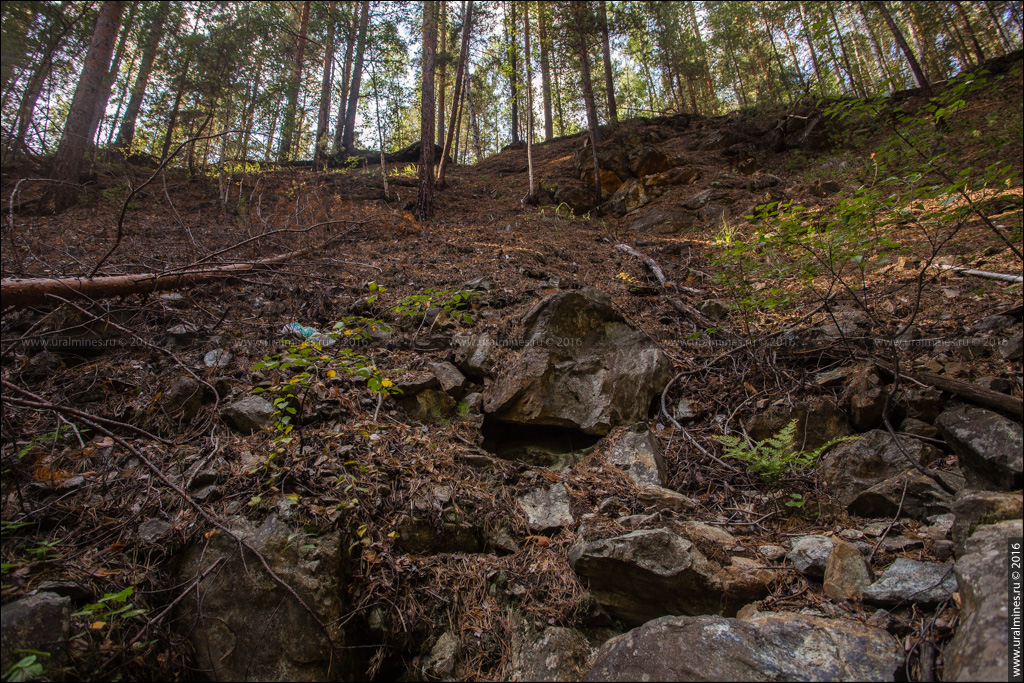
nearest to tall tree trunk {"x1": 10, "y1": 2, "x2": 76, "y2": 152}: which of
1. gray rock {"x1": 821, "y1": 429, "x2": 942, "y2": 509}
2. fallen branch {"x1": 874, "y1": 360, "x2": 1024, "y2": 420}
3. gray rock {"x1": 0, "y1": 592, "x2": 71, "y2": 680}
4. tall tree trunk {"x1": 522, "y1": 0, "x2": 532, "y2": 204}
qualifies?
gray rock {"x1": 0, "y1": 592, "x2": 71, "y2": 680}

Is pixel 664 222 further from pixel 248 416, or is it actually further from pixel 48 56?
pixel 48 56

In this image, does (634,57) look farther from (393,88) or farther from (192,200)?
(192,200)

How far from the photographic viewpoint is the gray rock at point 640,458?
327 cm

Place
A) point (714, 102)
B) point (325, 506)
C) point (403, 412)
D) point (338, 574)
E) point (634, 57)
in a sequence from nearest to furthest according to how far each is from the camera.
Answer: point (338, 574) < point (325, 506) < point (403, 412) < point (634, 57) < point (714, 102)

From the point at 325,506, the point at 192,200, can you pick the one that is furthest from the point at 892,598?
the point at 192,200

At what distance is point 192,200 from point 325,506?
1121cm

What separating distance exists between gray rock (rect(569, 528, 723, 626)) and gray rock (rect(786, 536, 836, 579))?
471 millimetres

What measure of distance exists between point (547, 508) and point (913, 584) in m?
2.02

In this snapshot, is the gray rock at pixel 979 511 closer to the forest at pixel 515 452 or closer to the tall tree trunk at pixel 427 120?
the forest at pixel 515 452

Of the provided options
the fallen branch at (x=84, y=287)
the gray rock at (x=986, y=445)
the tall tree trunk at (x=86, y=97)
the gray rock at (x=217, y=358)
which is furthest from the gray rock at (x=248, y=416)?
the tall tree trunk at (x=86, y=97)

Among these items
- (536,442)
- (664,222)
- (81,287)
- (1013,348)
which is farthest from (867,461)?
(664,222)

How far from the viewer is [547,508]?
308cm

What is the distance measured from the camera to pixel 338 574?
7.96ft

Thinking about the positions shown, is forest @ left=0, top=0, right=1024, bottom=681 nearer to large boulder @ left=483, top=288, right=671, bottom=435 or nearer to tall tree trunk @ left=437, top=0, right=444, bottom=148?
large boulder @ left=483, top=288, right=671, bottom=435
